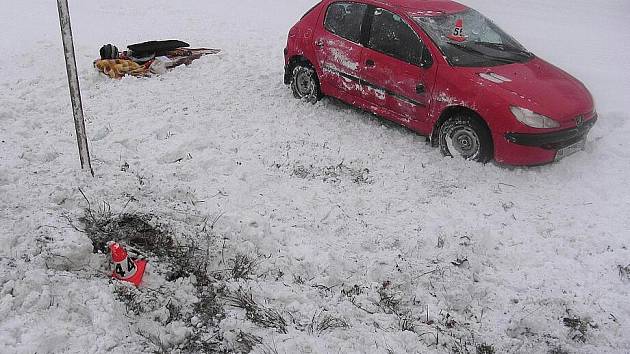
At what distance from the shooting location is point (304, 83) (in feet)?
24.9

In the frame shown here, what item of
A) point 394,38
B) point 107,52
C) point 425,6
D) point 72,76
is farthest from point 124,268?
point 107,52

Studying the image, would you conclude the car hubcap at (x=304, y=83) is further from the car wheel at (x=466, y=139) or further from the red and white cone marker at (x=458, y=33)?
the car wheel at (x=466, y=139)

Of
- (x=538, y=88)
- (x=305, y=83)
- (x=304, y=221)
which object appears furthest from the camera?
(x=305, y=83)

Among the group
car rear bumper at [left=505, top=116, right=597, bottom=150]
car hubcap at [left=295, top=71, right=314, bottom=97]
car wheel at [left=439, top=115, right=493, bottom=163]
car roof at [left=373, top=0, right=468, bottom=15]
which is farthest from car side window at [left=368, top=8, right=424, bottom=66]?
car rear bumper at [left=505, top=116, right=597, bottom=150]

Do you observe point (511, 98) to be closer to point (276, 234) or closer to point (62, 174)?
point (276, 234)

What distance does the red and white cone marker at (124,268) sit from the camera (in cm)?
380

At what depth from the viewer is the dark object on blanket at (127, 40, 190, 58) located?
8719 millimetres

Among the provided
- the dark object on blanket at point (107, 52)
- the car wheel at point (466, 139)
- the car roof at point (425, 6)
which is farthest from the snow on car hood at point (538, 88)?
the dark object on blanket at point (107, 52)

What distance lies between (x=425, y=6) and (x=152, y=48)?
480 centimetres

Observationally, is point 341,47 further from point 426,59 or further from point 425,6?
point 426,59

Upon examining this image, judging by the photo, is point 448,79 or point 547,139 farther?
point 448,79

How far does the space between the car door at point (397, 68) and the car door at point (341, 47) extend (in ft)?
0.54

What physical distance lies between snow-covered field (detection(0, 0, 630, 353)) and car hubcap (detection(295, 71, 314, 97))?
0.82ft

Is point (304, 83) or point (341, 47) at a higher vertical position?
point (341, 47)
